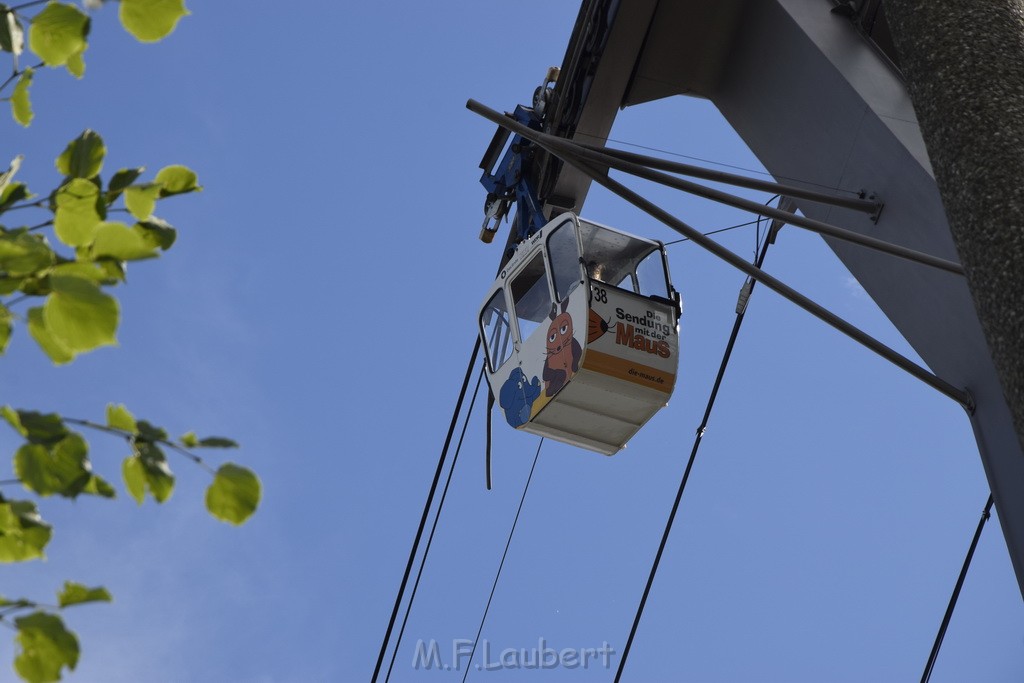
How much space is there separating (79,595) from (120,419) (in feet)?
0.70

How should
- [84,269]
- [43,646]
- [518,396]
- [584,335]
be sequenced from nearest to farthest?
[43,646] < [84,269] < [584,335] < [518,396]

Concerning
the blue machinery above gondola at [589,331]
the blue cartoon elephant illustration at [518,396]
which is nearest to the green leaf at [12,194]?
the blue machinery above gondola at [589,331]

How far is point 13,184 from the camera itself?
1.44 meters

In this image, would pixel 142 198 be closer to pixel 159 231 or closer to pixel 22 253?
pixel 159 231

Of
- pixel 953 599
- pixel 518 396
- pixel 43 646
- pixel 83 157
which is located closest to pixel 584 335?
pixel 518 396

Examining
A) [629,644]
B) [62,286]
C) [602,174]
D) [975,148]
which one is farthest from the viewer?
[629,644]

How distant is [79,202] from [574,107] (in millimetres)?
8509

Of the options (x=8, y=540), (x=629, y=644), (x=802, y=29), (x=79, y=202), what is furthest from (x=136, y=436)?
(x=629, y=644)

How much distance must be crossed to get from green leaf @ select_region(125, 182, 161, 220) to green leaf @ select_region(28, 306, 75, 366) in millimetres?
281

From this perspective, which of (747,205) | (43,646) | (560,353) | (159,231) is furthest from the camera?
(560,353)

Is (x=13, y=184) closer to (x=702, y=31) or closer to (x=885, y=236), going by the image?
(x=885, y=236)

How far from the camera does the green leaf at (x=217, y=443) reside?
1.38 meters

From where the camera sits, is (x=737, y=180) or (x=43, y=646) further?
(x=737, y=180)

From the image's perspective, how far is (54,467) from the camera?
1.36 m
